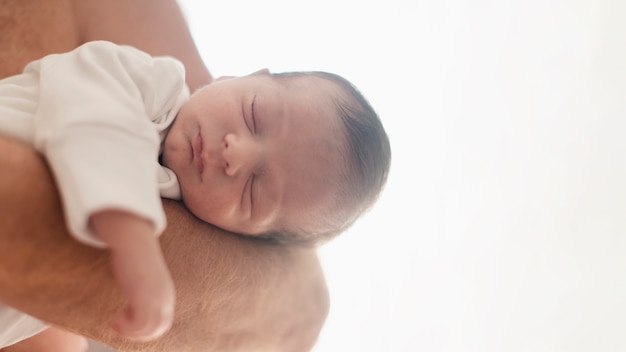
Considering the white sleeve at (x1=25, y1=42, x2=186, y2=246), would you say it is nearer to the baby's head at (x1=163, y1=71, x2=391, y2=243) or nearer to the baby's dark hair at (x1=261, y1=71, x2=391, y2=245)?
the baby's head at (x1=163, y1=71, x2=391, y2=243)

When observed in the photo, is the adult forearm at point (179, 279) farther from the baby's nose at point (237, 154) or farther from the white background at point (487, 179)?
the white background at point (487, 179)

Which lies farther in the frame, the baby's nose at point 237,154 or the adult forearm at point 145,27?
the adult forearm at point 145,27

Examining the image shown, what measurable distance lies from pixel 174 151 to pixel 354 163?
13.5 inches

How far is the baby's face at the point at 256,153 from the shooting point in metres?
1.02

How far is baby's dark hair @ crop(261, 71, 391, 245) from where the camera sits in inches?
43.9

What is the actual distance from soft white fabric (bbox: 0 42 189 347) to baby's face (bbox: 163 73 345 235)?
0.42 feet

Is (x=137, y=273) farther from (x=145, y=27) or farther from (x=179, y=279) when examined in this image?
(x=145, y=27)

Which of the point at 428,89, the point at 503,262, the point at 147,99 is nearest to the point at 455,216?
the point at 503,262

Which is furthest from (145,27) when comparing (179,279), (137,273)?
(137,273)

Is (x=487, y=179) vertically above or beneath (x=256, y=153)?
beneath

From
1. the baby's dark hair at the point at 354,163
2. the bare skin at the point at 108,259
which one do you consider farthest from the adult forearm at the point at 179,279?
the baby's dark hair at the point at 354,163

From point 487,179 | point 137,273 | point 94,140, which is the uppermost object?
point 94,140

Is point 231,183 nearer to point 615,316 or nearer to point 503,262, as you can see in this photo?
point 503,262

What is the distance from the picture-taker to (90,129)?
27.4 inches
